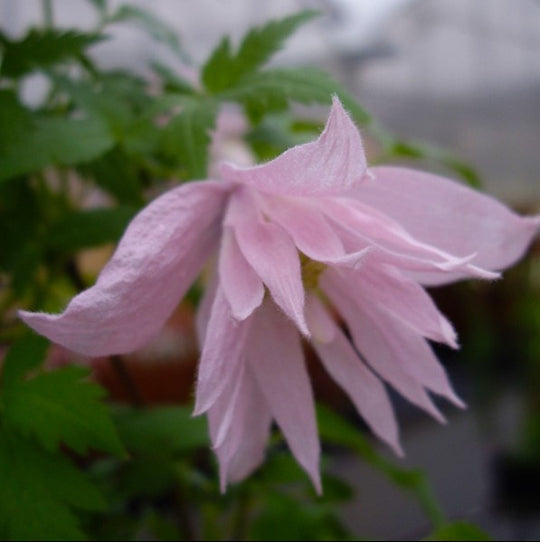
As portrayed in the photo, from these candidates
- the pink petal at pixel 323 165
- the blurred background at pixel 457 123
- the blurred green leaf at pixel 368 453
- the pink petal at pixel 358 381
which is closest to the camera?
the pink petal at pixel 323 165

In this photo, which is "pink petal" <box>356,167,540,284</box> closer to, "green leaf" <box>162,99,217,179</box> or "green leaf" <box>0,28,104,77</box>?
"green leaf" <box>162,99,217,179</box>

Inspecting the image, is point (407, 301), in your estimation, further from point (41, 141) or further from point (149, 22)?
point (149, 22)

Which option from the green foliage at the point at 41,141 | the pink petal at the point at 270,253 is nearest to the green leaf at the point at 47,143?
the green foliage at the point at 41,141

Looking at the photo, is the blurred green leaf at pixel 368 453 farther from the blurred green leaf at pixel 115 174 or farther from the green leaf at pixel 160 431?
the blurred green leaf at pixel 115 174

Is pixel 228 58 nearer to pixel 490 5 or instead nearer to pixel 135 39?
pixel 135 39

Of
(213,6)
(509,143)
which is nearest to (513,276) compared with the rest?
(213,6)

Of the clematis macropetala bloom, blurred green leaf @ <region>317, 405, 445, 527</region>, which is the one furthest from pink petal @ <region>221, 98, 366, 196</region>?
blurred green leaf @ <region>317, 405, 445, 527</region>

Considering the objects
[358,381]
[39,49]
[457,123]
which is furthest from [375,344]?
[457,123]
